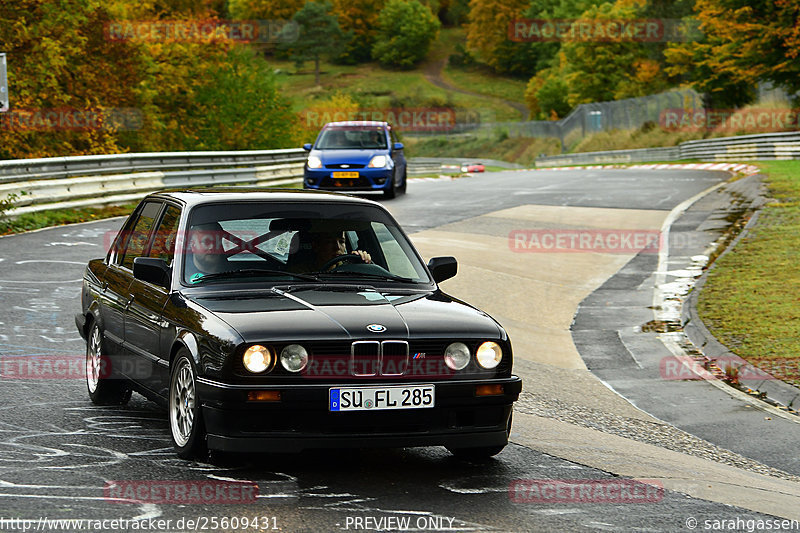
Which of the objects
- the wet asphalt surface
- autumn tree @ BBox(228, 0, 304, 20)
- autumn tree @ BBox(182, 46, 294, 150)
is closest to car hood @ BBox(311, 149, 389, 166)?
the wet asphalt surface

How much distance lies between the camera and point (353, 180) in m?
25.8

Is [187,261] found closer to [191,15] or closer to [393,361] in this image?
[393,361]

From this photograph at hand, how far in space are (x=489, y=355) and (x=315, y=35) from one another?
176598mm

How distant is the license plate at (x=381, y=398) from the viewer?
5.88m

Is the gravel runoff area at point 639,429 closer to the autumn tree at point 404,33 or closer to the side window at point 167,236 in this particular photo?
the side window at point 167,236

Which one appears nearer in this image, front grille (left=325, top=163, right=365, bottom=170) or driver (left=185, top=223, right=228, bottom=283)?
driver (left=185, top=223, right=228, bottom=283)

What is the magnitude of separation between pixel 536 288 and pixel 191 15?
4273cm

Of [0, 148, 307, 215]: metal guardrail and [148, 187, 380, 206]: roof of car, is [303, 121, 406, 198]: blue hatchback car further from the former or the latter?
[148, 187, 380, 206]: roof of car

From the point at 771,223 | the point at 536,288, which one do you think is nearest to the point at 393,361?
the point at 536,288

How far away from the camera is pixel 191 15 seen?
181 feet

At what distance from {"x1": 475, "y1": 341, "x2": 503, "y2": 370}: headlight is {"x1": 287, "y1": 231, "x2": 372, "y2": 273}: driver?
1.38 m

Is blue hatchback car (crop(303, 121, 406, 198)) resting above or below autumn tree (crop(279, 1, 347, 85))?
below

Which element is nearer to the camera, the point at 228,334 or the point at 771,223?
the point at 228,334

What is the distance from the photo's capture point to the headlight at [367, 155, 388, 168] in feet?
85.0
